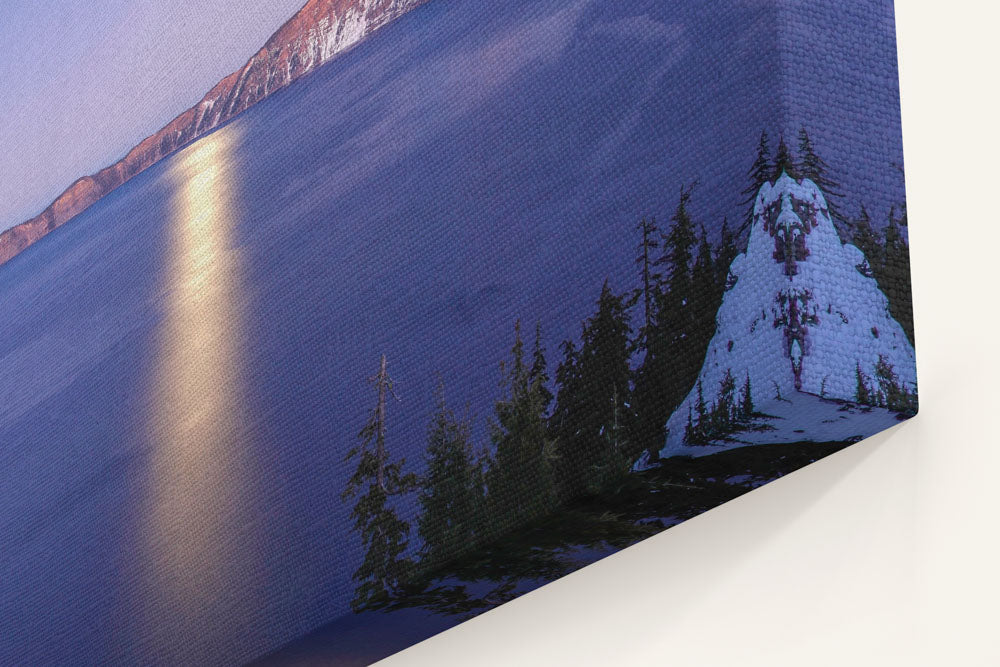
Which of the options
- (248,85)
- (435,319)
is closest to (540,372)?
(435,319)

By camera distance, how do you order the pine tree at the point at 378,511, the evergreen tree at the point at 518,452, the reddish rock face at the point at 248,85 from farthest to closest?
the reddish rock face at the point at 248,85
the pine tree at the point at 378,511
the evergreen tree at the point at 518,452

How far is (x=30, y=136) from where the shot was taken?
7.78ft

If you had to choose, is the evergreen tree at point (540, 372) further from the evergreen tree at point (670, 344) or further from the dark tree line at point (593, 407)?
the evergreen tree at point (670, 344)

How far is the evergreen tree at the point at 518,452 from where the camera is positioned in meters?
1.50

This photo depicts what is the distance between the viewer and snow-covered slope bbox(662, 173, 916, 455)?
130 centimetres

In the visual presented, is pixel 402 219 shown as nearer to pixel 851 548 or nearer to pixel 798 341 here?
pixel 798 341

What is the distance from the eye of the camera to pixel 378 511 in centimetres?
166

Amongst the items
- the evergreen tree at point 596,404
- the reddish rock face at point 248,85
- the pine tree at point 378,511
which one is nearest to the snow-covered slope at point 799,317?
the evergreen tree at point 596,404

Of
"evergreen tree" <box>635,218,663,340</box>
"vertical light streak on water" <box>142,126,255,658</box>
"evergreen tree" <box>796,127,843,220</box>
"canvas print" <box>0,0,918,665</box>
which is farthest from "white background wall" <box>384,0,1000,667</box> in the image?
"vertical light streak on water" <box>142,126,255,658</box>

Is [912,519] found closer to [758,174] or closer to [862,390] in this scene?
[862,390]

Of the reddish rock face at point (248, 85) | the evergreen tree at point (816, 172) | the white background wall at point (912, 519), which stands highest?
the reddish rock face at point (248, 85)

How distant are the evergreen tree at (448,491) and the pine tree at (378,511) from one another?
39mm

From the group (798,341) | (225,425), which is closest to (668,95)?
(798,341)

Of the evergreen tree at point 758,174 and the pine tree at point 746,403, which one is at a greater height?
the evergreen tree at point 758,174
